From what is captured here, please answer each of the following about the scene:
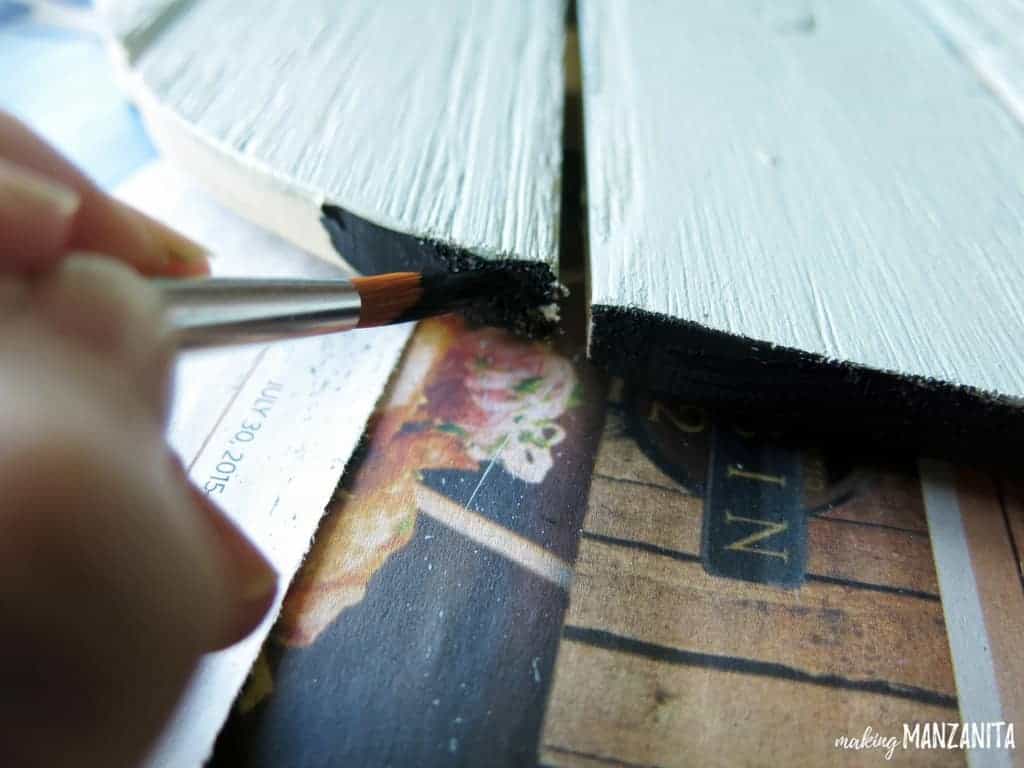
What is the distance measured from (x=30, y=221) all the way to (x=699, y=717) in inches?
14.6

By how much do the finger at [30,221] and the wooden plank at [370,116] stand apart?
227 mm

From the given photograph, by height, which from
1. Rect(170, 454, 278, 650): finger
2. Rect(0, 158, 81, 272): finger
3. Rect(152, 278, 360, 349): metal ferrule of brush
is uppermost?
Rect(0, 158, 81, 272): finger

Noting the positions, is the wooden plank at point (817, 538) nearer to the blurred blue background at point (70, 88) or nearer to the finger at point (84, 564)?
Answer: the finger at point (84, 564)

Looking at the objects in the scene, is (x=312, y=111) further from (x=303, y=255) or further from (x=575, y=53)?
(x=575, y=53)

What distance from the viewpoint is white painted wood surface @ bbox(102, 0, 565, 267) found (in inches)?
19.6

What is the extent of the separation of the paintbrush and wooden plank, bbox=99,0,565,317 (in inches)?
1.2

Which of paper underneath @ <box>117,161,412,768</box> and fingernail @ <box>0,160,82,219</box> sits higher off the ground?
fingernail @ <box>0,160,82,219</box>

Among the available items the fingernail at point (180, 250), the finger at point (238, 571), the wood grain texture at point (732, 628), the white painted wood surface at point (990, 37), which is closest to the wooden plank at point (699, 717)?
the wood grain texture at point (732, 628)

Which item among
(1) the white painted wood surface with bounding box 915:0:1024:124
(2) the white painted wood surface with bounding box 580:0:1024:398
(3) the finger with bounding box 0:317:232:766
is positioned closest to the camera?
(3) the finger with bounding box 0:317:232:766

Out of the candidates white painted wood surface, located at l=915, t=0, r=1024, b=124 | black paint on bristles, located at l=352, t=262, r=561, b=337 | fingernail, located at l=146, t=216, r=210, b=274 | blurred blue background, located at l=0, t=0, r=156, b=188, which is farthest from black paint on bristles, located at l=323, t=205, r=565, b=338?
white painted wood surface, located at l=915, t=0, r=1024, b=124

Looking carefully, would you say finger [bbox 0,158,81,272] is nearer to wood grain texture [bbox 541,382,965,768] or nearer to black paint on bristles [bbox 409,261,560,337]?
black paint on bristles [bbox 409,261,560,337]

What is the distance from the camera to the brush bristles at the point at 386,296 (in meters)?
0.40

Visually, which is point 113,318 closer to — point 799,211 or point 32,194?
point 32,194

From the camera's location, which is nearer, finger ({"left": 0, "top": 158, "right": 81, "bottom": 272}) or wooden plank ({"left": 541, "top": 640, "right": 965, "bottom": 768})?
finger ({"left": 0, "top": 158, "right": 81, "bottom": 272})
